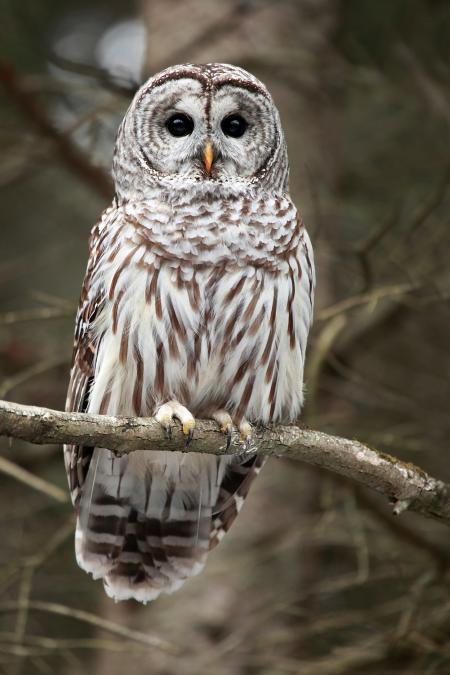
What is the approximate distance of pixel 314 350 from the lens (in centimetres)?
441

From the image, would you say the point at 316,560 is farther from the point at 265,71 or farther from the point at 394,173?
the point at 265,71

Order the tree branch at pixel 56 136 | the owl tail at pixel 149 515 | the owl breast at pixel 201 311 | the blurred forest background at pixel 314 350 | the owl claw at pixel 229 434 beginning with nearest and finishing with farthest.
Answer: the owl claw at pixel 229 434
the owl breast at pixel 201 311
the owl tail at pixel 149 515
the blurred forest background at pixel 314 350
the tree branch at pixel 56 136

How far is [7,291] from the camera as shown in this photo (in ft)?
23.7

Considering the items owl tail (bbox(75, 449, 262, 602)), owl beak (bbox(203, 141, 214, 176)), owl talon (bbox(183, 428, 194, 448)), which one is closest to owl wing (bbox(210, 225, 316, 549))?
owl tail (bbox(75, 449, 262, 602))

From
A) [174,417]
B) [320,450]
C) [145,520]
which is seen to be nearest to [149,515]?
[145,520]

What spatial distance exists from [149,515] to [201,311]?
1.08m

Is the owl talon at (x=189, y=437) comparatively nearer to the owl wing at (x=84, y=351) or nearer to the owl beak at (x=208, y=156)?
the owl wing at (x=84, y=351)

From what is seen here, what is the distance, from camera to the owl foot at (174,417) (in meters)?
3.20

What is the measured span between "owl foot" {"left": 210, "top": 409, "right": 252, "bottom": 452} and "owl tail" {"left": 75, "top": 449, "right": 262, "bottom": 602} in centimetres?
45

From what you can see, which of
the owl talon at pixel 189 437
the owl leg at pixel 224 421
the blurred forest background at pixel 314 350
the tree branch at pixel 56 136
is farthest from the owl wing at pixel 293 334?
the tree branch at pixel 56 136

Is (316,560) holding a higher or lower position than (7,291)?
lower

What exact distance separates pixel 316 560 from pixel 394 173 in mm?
2355

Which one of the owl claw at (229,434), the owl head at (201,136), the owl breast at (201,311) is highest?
the owl head at (201,136)

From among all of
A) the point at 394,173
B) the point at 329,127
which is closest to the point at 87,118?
the point at 329,127
